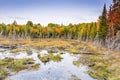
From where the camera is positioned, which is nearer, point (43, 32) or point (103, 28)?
point (103, 28)

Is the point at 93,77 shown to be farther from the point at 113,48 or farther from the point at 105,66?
the point at 113,48

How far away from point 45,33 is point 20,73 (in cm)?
14801

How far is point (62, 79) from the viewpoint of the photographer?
32.8 metres

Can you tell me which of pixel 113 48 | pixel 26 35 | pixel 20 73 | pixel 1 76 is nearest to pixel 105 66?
pixel 20 73

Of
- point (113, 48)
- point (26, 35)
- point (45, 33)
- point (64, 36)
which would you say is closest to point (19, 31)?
point (26, 35)

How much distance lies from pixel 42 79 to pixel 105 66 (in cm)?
1547

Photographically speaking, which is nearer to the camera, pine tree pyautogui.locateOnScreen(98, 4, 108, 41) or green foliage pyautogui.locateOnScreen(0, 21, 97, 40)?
pine tree pyautogui.locateOnScreen(98, 4, 108, 41)

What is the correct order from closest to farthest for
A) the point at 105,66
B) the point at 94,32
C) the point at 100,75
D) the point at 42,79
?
the point at 42,79 → the point at 100,75 → the point at 105,66 → the point at 94,32

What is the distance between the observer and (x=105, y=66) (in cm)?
4281

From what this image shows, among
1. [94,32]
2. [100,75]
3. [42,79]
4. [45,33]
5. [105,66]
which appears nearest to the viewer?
[42,79]

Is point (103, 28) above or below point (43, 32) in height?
above

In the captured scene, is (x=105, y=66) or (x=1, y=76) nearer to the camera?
(x=1, y=76)

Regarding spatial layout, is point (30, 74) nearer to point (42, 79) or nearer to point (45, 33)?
point (42, 79)

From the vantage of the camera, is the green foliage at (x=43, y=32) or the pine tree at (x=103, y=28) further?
the green foliage at (x=43, y=32)
